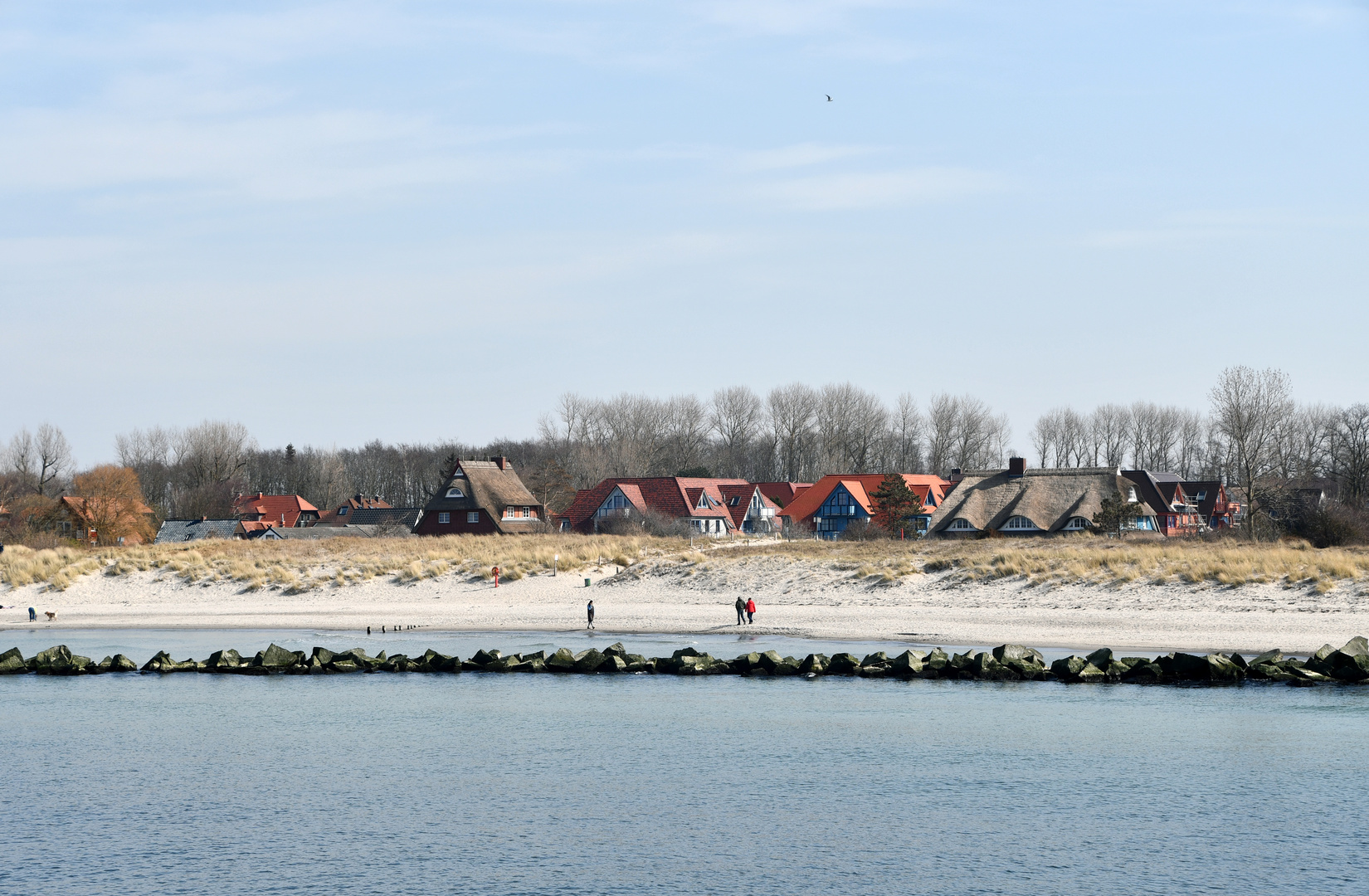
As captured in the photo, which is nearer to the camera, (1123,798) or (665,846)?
(665,846)

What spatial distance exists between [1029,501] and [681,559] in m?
20.7

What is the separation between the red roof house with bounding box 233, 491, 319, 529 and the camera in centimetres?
11250

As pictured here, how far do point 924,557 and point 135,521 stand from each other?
54663 millimetres

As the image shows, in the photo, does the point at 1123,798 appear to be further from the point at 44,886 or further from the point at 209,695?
the point at 209,695

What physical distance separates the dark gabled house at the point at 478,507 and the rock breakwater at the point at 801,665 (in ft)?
119

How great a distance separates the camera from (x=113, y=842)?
19781 millimetres

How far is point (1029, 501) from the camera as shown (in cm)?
6300

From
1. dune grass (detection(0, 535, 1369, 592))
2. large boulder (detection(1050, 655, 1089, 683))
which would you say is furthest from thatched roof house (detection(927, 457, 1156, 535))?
large boulder (detection(1050, 655, 1089, 683))

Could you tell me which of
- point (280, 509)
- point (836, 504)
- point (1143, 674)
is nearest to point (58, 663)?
point (1143, 674)

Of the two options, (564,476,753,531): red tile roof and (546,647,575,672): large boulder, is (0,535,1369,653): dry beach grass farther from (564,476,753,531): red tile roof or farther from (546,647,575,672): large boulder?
(564,476,753,531): red tile roof

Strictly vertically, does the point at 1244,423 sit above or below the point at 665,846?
above

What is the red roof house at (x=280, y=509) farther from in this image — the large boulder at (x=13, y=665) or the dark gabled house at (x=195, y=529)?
the large boulder at (x=13, y=665)

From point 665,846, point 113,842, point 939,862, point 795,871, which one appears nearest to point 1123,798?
point 939,862

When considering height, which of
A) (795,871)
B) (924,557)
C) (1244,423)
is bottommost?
(795,871)
